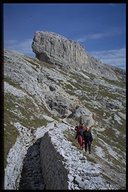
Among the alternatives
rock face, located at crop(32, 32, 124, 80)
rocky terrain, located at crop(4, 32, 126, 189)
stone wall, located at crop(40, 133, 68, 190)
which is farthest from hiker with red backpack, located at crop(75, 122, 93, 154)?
rock face, located at crop(32, 32, 124, 80)

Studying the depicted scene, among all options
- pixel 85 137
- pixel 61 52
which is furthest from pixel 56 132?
pixel 61 52

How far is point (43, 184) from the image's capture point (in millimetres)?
24750

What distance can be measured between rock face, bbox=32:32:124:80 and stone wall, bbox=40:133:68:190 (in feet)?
252

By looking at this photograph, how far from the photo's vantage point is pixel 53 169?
22.2 meters

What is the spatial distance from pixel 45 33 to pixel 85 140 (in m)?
109

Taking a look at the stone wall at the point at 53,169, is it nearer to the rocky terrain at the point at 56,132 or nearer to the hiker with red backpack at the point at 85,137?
the rocky terrain at the point at 56,132

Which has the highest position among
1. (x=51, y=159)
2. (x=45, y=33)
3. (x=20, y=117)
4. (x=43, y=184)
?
(x=45, y=33)

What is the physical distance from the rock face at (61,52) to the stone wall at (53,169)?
76946 millimetres

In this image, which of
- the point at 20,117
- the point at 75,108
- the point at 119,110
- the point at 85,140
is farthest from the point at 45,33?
the point at 85,140

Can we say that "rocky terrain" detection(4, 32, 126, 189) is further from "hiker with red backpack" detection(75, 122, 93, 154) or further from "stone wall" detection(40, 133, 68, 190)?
"hiker with red backpack" detection(75, 122, 93, 154)

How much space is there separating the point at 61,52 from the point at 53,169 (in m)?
113

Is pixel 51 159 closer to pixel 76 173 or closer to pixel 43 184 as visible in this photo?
pixel 43 184

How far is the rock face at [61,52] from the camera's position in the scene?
349ft

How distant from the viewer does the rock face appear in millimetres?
106306
